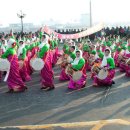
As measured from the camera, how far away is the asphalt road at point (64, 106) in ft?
22.2

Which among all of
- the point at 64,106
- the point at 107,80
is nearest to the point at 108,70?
the point at 107,80

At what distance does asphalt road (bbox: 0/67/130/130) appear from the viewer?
6766 mm

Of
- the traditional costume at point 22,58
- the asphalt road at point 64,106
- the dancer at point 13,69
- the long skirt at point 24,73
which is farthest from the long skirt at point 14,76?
the long skirt at point 24,73

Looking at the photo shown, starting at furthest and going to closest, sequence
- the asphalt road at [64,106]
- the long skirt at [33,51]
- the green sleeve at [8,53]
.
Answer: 1. the long skirt at [33,51]
2. the green sleeve at [8,53]
3. the asphalt road at [64,106]

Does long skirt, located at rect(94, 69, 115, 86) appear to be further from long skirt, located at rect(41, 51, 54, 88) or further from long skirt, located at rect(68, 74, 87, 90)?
long skirt, located at rect(41, 51, 54, 88)

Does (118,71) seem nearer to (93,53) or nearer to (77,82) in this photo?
(93,53)

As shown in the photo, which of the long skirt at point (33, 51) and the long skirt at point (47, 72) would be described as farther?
the long skirt at point (33, 51)

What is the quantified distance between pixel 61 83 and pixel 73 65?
1.02 meters

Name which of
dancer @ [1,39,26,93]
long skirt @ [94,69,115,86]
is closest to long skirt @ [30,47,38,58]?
dancer @ [1,39,26,93]

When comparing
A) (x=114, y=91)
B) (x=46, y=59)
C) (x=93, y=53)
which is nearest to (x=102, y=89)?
(x=114, y=91)

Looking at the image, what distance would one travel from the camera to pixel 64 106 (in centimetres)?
777

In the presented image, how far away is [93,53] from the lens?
12.6 metres

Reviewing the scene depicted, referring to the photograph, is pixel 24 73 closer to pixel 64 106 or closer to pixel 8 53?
pixel 8 53

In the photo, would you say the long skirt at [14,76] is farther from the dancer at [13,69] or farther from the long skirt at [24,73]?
the long skirt at [24,73]
